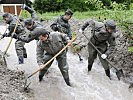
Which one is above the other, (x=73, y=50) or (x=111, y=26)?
(x=111, y=26)

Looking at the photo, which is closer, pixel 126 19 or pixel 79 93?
pixel 79 93

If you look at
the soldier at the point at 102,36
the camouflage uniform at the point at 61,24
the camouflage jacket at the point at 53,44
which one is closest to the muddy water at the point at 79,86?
the soldier at the point at 102,36

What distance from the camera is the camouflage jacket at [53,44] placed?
8602mm

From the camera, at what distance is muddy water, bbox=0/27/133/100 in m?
8.84

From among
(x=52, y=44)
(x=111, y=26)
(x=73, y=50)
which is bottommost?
(x=73, y=50)

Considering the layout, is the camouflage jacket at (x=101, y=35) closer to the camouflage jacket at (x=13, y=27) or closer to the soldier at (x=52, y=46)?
the soldier at (x=52, y=46)

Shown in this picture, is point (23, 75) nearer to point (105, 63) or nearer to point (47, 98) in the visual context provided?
point (47, 98)

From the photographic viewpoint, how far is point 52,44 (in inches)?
340

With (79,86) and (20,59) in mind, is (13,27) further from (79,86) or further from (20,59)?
(79,86)

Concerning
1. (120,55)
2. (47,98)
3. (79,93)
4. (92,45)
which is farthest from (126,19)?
(47,98)

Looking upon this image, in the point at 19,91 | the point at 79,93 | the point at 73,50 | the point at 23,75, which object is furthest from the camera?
the point at 73,50

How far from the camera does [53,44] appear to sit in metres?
8.67

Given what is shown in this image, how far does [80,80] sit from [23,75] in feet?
5.47

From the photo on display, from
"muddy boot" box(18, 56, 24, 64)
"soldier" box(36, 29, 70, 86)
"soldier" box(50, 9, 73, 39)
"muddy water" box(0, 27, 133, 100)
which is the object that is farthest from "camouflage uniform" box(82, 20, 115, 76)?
"muddy boot" box(18, 56, 24, 64)
